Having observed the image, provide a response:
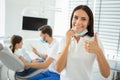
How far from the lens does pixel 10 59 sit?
1.66 m

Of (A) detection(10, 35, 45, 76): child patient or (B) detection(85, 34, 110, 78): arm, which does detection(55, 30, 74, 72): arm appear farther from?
(A) detection(10, 35, 45, 76): child patient

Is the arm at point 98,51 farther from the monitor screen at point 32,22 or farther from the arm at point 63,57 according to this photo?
the monitor screen at point 32,22

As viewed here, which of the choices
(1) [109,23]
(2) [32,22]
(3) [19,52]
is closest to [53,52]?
(3) [19,52]

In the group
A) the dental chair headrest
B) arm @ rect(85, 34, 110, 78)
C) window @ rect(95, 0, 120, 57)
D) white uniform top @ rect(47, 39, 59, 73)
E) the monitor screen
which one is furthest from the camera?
the monitor screen

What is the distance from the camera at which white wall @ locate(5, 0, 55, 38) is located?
331 centimetres

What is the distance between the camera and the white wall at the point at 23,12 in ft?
10.8

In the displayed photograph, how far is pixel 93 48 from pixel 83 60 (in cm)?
18

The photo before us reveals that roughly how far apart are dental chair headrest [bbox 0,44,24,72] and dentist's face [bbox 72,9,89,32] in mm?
685

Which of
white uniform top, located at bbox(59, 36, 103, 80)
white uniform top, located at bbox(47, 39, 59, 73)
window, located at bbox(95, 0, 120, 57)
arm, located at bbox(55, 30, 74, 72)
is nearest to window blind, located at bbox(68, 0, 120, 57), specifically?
window, located at bbox(95, 0, 120, 57)

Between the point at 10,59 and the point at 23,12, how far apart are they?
6.02 ft

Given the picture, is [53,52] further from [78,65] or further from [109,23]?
[109,23]

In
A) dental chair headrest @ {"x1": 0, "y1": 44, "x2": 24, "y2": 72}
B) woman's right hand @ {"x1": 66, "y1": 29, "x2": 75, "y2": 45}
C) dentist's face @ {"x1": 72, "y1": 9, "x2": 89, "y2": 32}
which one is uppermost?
dentist's face @ {"x1": 72, "y1": 9, "x2": 89, "y2": 32}

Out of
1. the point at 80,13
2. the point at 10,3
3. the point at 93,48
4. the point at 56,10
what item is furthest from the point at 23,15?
the point at 93,48

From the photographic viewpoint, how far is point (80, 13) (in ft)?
4.46
